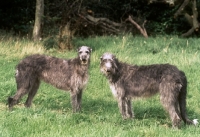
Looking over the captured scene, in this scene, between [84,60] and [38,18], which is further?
[38,18]

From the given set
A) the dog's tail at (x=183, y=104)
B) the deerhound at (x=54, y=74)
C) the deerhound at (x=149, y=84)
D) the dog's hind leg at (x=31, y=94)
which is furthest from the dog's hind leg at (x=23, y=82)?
the dog's tail at (x=183, y=104)

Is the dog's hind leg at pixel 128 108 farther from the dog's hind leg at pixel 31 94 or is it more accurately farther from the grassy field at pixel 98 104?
the dog's hind leg at pixel 31 94

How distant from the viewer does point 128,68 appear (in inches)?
306

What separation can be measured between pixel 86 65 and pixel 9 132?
3014 mm

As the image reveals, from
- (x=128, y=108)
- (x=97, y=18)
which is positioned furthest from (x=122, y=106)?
(x=97, y=18)

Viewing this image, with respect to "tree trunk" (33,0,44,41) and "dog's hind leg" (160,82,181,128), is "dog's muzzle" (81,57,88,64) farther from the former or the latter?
"tree trunk" (33,0,44,41)

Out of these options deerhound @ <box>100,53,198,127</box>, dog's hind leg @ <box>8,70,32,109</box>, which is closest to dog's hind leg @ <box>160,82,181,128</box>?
deerhound @ <box>100,53,198,127</box>

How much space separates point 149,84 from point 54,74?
2.35 meters

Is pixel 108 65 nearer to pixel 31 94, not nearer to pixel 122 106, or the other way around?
pixel 122 106

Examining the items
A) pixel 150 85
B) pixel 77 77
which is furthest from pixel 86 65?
pixel 150 85

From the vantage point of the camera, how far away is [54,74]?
8555 mm

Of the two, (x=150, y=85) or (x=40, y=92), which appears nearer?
(x=150, y=85)

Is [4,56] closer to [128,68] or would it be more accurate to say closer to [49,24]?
[49,24]

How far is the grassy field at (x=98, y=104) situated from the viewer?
6.01 metres
